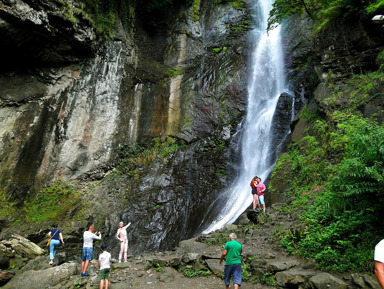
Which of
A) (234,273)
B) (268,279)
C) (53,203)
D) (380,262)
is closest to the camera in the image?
(380,262)

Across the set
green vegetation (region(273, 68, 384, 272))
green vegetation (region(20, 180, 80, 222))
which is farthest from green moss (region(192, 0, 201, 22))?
green vegetation (region(273, 68, 384, 272))

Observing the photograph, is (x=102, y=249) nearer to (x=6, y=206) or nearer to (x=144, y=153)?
(x=6, y=206)

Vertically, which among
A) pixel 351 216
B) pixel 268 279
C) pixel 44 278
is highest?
pixel 351 216

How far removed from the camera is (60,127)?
55.5 ft

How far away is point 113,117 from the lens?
18.5m

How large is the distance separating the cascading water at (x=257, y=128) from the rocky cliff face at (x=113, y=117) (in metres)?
0.80

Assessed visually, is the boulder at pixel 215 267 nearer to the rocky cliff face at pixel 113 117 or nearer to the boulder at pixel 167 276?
the boulder at pixel 167 276

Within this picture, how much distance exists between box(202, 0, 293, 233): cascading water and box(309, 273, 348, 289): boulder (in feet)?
23.8

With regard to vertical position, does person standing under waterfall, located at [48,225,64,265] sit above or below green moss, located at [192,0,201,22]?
below

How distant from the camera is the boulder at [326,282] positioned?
4207 mm

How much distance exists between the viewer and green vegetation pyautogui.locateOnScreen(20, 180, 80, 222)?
14516 mm

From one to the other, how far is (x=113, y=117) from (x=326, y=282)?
16932mm

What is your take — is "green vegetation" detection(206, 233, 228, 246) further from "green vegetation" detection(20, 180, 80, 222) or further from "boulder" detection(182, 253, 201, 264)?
"green vegetation" detection(20, 180, 80, 222)

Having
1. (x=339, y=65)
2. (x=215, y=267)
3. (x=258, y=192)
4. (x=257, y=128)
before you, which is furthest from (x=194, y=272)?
(x=257, y=128)
